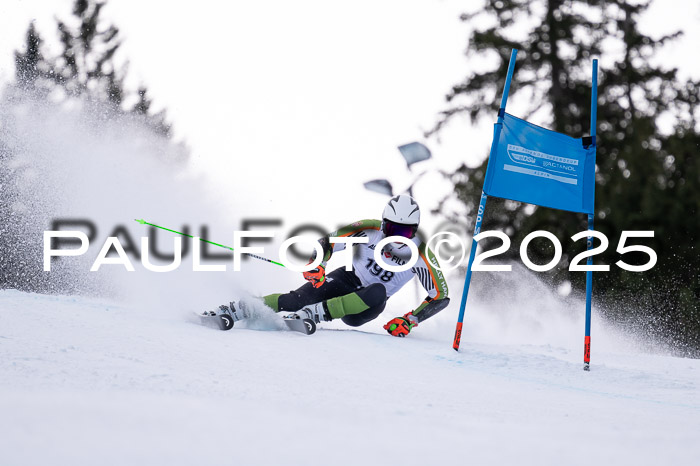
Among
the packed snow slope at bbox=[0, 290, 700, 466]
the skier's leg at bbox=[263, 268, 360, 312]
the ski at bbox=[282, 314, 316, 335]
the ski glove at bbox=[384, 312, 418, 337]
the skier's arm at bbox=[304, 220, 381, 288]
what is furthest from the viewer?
the ski glove at bbox=[384, 312, 418, 337]

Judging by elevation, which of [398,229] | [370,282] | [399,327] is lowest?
[399,327]

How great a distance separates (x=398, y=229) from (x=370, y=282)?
67cm

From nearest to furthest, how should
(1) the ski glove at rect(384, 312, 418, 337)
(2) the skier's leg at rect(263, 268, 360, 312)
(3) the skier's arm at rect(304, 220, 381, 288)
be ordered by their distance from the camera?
1. (2) the skier's leg at rect(263, 268, 360, 312)
2. (3) the skier's arm at rect(304, 220, 381, 288)
3. (1) the ski glove at rect(384, 312, 418, 337)

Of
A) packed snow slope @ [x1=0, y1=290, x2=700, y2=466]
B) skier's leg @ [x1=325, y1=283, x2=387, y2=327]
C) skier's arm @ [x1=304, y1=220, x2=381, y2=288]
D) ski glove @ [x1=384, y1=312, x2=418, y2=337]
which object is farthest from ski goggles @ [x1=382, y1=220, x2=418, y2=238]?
packed snow slope @ [x1=0, y1=290, x2=700, y2=466]

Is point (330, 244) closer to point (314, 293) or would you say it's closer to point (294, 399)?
point (314, 293)

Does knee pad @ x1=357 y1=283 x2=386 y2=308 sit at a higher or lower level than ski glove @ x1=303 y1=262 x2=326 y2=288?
lower

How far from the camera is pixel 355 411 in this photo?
3.13 meters

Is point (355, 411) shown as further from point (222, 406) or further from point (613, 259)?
point (613, 259)

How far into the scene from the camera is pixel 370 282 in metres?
6.83

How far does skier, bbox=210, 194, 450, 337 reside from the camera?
252 inches

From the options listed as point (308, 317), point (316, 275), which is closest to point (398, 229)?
point (316, 275)

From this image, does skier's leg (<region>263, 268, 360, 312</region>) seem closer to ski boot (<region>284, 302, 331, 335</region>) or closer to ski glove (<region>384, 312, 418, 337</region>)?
ski boot (<region>284, 302, 331, 335</region>)

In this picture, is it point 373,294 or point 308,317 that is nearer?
point 308,317

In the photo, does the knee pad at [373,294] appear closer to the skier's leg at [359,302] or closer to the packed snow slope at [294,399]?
the skier's leg at [359,302]
